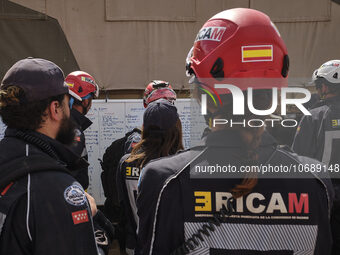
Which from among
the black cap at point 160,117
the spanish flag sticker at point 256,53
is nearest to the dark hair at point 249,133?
the spanish flag sticker at point 256,53

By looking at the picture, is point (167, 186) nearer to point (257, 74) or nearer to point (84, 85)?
point (257, 74)

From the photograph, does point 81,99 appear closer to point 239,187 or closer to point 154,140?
point 154,140

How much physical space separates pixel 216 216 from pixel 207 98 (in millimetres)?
467

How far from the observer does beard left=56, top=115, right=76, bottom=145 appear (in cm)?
187

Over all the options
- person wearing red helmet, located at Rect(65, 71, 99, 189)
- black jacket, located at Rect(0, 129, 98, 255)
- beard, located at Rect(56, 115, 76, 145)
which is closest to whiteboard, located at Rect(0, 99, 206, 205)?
person wearing red helmet, located at Rect(65, 71, 99, 189)

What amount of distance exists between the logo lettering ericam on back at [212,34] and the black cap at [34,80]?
787 millimetres

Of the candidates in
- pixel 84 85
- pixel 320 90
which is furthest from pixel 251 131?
pixel 84 85

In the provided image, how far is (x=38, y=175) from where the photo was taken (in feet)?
4.96

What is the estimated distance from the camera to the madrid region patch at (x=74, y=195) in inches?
60.4

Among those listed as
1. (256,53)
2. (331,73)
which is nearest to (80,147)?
(256,53)

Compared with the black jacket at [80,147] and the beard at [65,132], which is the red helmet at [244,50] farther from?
the black jacket at [80,147]

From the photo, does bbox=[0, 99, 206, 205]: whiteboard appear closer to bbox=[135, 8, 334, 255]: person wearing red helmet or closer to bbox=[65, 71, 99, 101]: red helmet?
bbox=[65, 71, 99, 101]: red helmet

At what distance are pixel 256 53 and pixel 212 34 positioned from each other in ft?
0.66

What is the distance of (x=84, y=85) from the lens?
16.0 ft
